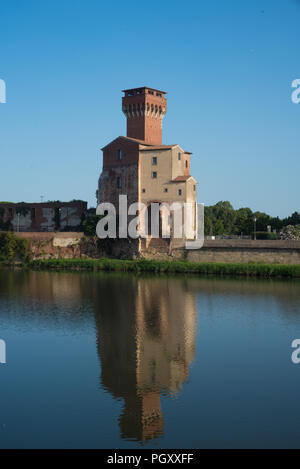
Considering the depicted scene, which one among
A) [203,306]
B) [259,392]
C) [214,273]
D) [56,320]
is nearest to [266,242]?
[214,273]

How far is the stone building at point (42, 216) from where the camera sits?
54281mm

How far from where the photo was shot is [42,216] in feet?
181

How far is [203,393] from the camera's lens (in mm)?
13414

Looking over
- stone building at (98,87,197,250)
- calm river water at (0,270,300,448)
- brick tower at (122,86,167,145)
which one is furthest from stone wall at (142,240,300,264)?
calm river water at (0,270,300,448)

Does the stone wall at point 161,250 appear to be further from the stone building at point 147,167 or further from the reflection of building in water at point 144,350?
the reflection of building in water at point 144,350

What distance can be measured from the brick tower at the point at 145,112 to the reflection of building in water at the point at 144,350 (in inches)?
955

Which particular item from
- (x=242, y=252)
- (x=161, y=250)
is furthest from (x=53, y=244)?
(x=242, y=252)

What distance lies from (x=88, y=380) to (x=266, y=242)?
29.7 m

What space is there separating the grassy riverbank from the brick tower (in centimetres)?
1284

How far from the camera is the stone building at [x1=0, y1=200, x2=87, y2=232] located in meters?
54.3

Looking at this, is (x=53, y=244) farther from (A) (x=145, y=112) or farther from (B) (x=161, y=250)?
(A) (x=145, y=112)

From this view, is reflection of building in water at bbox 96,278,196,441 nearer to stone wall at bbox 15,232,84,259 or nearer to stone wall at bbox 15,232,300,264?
stone wall at bbox 15,232,300,264

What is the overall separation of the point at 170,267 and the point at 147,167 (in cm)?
987

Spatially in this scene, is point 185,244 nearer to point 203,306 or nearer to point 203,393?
point 203,306
